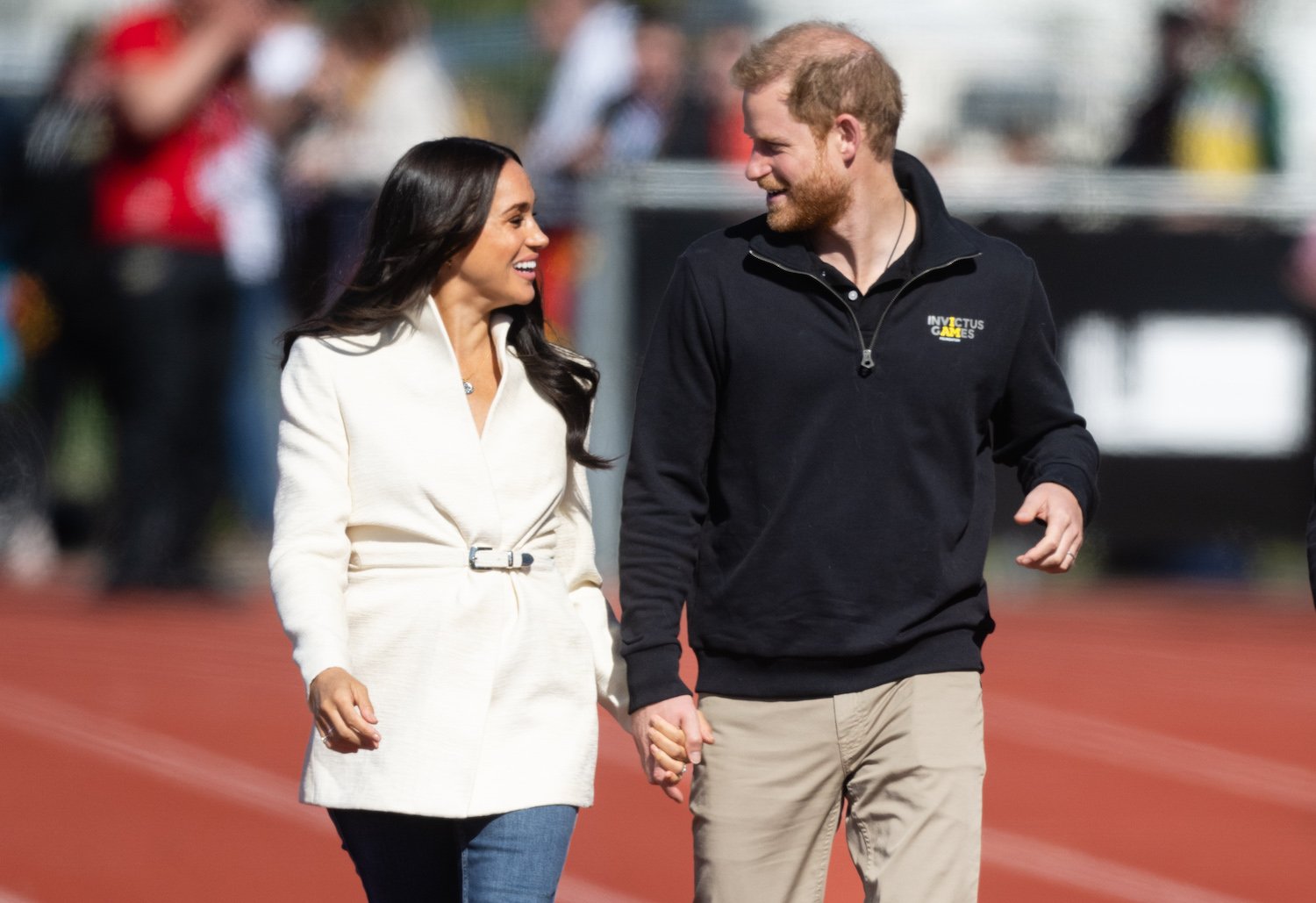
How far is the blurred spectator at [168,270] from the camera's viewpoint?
10.1 m

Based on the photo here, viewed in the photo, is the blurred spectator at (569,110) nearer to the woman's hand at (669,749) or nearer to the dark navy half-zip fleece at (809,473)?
the dark navy half-zip fleece at (809,473)

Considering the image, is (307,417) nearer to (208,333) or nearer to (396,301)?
(396,301)

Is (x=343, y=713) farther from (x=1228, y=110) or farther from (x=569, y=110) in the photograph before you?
(x=1228, y=110)

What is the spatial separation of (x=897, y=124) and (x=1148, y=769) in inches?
175

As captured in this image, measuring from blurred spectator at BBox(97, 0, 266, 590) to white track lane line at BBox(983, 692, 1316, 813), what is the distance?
4301mm

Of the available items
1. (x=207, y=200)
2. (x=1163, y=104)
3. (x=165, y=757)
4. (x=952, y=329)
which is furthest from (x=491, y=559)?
(x=1163, y=104)

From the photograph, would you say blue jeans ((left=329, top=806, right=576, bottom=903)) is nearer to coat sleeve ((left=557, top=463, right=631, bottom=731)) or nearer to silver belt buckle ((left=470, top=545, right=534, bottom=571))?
coat sleeve ((left=557, top=463, right=631, bottom=731))

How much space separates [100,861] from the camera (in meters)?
6.23

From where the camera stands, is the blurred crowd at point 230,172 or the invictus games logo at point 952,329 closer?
the invictus games logo at point 952,329

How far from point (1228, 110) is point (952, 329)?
30.3 ft

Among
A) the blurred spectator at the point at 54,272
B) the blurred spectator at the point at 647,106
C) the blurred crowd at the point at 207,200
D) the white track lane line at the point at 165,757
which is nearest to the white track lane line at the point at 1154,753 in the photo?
the white track lane line at the point at 165,757

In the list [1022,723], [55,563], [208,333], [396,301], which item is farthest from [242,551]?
[396,301]

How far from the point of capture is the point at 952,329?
12.2ft

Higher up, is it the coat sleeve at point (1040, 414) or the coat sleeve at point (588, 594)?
the coat sleeve at point (1040, 414)
